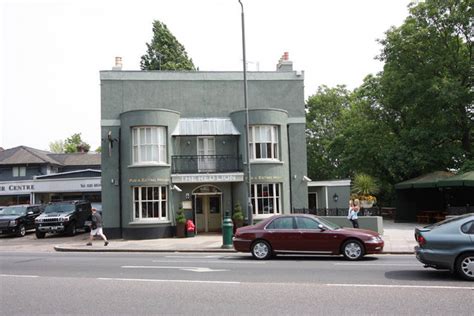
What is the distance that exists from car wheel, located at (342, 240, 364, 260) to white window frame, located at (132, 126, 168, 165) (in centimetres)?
1237

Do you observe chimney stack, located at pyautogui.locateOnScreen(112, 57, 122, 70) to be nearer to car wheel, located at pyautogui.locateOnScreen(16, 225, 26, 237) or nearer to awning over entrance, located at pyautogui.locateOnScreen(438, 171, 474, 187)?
car wheel, located at pyautogui.locateOnScreen(16, 225, 26, 237)

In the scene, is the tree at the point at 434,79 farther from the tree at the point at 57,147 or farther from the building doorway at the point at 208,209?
the tree at the point at 57,147

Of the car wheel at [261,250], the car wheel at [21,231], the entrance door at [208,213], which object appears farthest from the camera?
the car wheel at [21,231]

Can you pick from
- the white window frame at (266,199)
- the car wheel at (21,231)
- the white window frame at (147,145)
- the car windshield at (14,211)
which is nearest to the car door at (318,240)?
the white window frame at (266,199)

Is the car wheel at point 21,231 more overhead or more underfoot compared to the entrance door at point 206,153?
more underfoot

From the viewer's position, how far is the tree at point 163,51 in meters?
50.1

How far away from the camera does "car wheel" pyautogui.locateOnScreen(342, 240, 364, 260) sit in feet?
44.2

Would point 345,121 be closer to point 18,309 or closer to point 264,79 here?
point 264,79

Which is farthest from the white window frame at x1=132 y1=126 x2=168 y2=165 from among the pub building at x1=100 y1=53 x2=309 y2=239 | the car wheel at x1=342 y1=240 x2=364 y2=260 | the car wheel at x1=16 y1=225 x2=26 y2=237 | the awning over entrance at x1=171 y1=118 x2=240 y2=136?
the car wheel at x1=342 y1=240 x2=364 y2=260

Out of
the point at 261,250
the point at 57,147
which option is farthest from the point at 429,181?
the point at 57,147

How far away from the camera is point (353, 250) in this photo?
1351 cm

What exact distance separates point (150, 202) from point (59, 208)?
6.72 m

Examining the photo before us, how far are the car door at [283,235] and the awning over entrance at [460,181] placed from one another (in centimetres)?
1586

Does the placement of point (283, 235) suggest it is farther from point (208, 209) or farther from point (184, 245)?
point (208, 209)
